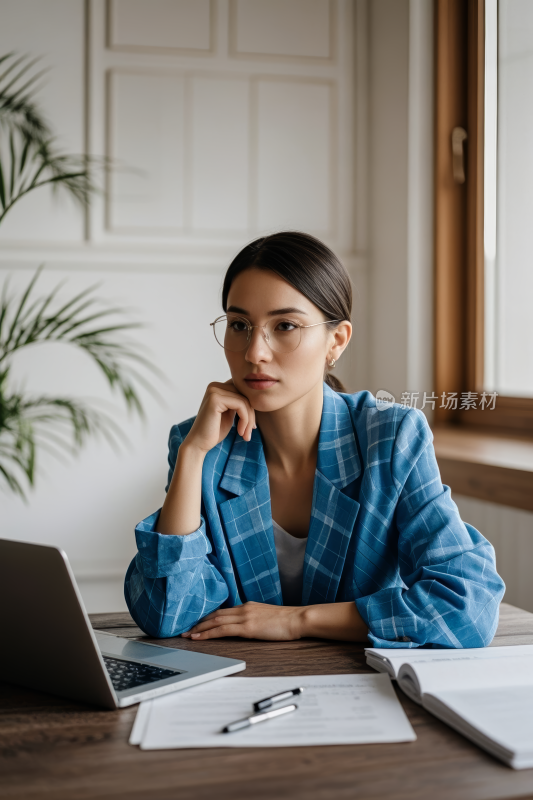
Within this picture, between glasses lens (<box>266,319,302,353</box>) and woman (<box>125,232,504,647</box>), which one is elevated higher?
glasses lens (<box>266,319,302,353</box>)

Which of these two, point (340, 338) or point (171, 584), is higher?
point (340, 338)

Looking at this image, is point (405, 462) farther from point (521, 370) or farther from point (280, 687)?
point (521, 370)

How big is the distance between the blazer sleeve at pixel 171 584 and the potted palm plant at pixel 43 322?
1595 mm

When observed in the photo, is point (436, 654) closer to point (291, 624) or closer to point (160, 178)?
point (291, 624)

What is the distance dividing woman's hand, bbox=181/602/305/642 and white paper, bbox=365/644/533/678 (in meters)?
0.13

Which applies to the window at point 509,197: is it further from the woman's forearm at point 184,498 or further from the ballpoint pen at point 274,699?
the ballpoint pen at point 274,699

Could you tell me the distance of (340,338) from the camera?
5.35 feet

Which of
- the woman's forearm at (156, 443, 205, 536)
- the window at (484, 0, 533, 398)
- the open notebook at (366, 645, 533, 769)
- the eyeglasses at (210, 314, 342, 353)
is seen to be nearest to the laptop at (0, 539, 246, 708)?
the open notebook at (366, 645, 533, 769)

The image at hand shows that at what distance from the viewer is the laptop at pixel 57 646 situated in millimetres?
873

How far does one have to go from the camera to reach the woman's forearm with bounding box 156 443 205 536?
4.47ft

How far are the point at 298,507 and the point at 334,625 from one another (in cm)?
36

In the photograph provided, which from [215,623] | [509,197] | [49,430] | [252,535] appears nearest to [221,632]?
[215,623]

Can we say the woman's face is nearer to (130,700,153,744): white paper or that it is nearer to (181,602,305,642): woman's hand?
(181,602,305,642): woman's hand

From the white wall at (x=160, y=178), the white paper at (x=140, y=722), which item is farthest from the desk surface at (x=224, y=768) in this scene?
the white wall at (x=160, y=178)
